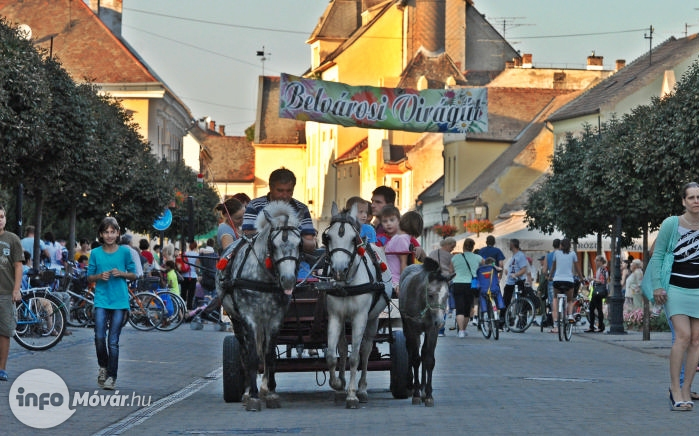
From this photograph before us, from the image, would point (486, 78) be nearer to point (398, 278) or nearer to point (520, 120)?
point (520, 120)

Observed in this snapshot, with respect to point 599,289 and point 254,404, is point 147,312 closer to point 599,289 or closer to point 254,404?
point 599,289

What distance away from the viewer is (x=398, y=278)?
15.5m

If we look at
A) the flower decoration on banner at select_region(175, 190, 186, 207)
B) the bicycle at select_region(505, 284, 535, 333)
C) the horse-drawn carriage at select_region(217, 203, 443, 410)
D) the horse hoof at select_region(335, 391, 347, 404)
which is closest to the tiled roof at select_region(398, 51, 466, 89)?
the flower decoration on banner at select_region(175, 190, 186, 207)

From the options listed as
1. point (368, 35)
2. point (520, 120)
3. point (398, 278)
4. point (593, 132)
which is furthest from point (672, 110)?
point (368, 35)

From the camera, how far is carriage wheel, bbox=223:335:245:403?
14109mm

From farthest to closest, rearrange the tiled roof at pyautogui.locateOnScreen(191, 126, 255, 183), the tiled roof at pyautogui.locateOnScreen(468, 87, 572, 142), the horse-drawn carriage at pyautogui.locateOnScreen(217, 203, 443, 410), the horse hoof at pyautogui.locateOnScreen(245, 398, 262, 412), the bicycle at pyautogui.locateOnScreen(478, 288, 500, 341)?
the tiled roof at pyautogui.locateOnScreen(191, 126, 255, 183)
the tiled roof at pyautogui.locateOnScreen(468, 87, 572, 142)
the bicycle at pyautogui.locateOnScreen(478, 288, 500, 341)
the horse-drawn carriage at pyautogui.locateOnScreen(217, 203, 443, 410)
the horse hoof at pyautogui.locateOnScreen(245, 398, 262, 412)

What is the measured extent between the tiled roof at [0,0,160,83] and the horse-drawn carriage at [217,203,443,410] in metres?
68.1

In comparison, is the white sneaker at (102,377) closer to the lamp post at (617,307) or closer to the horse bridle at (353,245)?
the horse bridle at (353,245)

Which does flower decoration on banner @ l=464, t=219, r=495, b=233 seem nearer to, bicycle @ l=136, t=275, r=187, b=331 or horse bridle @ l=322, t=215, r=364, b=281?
bicycle @ l=136, t=275, r=187, b=331

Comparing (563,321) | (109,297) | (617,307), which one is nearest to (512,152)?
(617,307)

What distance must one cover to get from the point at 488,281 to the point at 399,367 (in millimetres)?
16012

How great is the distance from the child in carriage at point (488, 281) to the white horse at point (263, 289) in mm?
16683

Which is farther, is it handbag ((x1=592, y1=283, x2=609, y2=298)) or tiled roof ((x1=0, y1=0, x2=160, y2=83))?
tiled roof ((x1=0, y1=0, x2=160, y2=83))

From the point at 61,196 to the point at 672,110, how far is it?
58.6 ft
